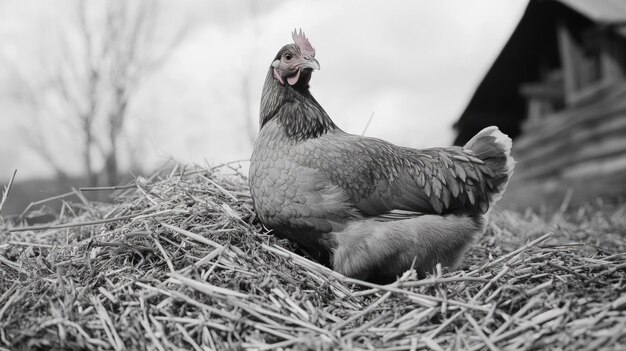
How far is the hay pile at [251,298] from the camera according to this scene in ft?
7.50

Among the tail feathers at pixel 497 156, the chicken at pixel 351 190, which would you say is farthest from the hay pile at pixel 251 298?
the tail feathers at pixel 497 156

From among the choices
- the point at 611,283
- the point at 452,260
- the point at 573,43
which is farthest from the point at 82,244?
the point at 573,43

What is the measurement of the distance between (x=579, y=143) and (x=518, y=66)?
3.49 m

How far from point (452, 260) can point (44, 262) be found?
259 centimetres

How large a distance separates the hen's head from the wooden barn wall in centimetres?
882

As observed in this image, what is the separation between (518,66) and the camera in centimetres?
1390

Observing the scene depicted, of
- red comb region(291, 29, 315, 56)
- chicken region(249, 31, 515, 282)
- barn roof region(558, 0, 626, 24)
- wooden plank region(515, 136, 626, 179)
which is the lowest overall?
wooden plank region(515, 136, 626, 179)

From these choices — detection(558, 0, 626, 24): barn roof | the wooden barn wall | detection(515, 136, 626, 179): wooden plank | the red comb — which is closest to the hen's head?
the red comb

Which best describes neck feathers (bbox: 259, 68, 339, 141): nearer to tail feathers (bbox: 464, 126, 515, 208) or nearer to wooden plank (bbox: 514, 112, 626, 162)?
tail feathers (bbox: 464, 126, 515, 208)

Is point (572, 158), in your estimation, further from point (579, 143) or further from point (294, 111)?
point (294, 111)

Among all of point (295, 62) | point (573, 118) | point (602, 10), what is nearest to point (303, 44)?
point (295, 62)

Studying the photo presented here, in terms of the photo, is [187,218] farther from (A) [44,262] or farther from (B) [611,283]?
(B) [611,283]

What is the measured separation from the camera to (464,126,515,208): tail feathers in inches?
152

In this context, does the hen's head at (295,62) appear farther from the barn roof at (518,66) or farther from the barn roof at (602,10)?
the barn roof at (518,66)
